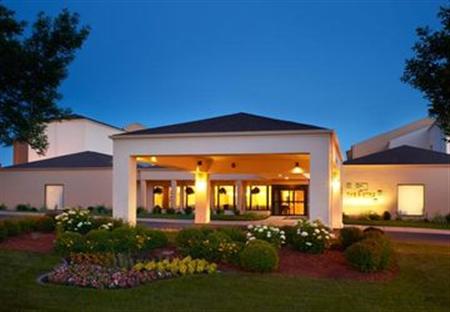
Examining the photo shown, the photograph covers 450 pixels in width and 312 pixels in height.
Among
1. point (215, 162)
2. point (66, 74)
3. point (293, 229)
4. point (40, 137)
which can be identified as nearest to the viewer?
point (66, 74)

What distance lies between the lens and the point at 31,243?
48.4 ft

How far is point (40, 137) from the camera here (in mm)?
11602

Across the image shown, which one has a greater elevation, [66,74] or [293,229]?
[66,74]

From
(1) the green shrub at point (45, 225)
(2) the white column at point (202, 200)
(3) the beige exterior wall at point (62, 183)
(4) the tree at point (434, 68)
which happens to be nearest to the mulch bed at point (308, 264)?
(1) the green shrub at point (45, 225)

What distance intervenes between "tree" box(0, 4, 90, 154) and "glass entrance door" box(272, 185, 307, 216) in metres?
32.6

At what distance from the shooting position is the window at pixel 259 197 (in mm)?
41938

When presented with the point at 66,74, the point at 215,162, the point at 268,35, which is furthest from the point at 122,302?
the point at 268,35

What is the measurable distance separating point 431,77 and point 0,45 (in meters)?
7.84

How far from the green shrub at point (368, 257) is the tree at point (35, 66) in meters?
7.24

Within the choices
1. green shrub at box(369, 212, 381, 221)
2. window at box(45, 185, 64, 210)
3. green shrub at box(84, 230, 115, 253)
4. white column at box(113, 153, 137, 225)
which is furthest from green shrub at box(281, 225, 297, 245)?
window at box(45, 185, 64, 210)

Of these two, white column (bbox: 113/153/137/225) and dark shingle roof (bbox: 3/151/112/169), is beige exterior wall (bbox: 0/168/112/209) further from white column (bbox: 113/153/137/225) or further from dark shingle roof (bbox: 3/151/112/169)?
white column (bbox: 113/153/137/225)

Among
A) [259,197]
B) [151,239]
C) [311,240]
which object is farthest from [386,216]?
[151,239]

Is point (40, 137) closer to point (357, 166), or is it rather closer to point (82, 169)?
point (357, 166)

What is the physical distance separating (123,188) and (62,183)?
2302cm
